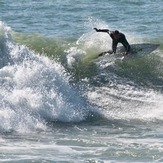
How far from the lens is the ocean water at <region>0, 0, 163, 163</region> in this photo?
43.3 feet

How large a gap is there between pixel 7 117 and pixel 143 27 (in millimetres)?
13146

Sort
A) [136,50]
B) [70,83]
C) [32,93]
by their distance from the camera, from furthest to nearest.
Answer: [136,50], [70,83], [32,93]

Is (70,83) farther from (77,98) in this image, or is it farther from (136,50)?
(136,50)

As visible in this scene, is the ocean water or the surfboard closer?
the ocean water

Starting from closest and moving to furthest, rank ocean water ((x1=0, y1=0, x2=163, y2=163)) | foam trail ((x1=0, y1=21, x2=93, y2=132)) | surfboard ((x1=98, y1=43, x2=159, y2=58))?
ocean water ((x1=0, y1=0, x2=163, y2=163)), foam trail ((x1=0, y1=21, x2=93, y2=132)), surfboard ((x1=98, y1=43, x2=159, y2=58))

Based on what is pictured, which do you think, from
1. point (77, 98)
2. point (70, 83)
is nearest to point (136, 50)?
point (70, 83)

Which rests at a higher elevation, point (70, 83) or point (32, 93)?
point (70, 83)

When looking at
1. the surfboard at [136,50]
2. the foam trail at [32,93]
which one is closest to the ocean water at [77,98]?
the foam trail at [32,93]

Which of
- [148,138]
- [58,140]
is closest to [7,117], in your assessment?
[58,140]

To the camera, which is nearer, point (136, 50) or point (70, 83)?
point (70, 83)

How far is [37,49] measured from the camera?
2062 centimetres

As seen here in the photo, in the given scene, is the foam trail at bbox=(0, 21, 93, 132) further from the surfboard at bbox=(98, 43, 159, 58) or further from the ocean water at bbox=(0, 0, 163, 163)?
the surfboard at bbox=(98, 43, 159, 58)

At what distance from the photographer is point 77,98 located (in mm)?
17891

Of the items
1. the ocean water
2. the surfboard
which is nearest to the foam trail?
the ocean water
